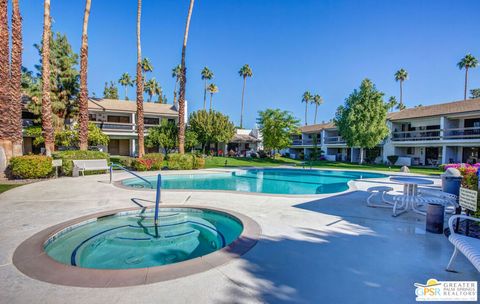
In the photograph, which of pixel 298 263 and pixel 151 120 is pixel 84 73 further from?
pixel 298 263

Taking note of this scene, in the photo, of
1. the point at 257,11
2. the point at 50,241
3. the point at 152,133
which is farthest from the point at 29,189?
the point at 257,11

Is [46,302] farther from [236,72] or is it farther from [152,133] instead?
[236,72]

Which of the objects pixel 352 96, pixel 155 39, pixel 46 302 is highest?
pixel 155 39

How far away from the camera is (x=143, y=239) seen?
552cm

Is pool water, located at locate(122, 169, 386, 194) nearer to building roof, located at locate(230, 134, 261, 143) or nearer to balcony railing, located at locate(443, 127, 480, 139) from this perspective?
balcony railing, located at locate(443, 127, 480, 139)

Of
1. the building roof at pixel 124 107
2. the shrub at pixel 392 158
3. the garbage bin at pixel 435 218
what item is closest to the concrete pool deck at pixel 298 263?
the garbage bin at pixel 435 218

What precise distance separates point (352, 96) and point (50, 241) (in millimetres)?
31531

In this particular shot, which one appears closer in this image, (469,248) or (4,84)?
(469,248)

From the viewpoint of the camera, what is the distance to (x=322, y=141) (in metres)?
40.8

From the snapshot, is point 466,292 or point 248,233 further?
point 248,233

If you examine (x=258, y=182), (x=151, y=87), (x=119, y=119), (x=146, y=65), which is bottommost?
(x=258, y=182)

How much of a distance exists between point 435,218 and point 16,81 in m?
19.9

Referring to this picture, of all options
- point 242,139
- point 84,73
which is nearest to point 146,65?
point 242,139

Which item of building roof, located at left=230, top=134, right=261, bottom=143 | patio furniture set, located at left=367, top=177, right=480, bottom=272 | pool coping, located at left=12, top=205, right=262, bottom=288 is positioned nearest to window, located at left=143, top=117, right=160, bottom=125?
building roof, located at left=230, top=134, right=261, bottom=143
